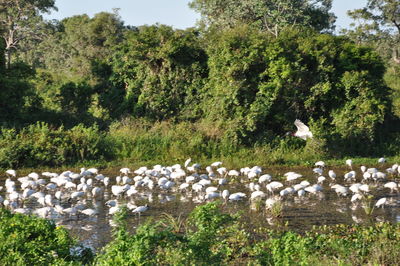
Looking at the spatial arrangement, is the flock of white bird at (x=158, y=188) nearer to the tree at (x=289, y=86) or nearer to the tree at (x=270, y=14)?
the tree at (x=289, y=86)

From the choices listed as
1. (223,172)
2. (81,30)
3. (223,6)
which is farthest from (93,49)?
(223,172)

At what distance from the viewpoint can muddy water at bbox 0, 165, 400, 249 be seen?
10.7 meters

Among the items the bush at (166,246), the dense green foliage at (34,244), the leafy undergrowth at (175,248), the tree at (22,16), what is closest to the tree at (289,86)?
the leafy undergrowth at (175,248)

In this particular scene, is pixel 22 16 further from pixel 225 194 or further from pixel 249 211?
pixel 249 211

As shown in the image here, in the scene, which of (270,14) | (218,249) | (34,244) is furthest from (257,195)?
(270,14)

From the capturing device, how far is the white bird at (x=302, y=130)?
761 inches

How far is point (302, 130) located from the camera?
19.6 meters

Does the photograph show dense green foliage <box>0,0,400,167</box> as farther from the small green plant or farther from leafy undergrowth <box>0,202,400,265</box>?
leafy undergrowth <box>0,202,400,265</box>

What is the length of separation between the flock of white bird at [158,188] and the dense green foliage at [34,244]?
3.65m

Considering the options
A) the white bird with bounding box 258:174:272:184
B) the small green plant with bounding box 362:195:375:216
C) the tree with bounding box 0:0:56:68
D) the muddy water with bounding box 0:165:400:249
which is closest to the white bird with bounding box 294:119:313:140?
the muddy water with bounding box 0:165:400:249

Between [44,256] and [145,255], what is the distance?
1.48 m

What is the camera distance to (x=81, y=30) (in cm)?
3356

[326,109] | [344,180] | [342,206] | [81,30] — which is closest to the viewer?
[342,206]

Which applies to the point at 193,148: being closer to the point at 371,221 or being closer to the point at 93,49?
the point at 371,221
